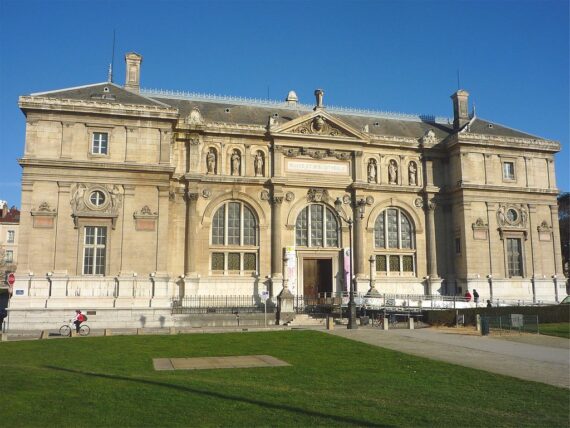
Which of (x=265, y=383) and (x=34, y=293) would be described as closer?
(x=265, y=383)

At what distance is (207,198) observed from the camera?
1460 inches

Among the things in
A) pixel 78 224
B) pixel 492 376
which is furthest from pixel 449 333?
pixel 78 224

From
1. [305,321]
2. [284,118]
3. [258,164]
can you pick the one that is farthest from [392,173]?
[305,321]

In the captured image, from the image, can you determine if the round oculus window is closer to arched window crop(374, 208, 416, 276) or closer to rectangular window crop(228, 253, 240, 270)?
rectangular window crop(228, 253, 240, 270)

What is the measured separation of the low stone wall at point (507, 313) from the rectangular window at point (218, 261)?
14.4m

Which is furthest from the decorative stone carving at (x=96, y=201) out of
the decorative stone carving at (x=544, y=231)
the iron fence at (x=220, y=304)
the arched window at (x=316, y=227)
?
the decorative stone carving at (x=544, y=231)

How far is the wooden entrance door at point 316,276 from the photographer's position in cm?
3884

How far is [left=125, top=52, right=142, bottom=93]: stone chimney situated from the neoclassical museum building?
105 millimetres

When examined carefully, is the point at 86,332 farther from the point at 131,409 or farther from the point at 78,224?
the point at 131,409

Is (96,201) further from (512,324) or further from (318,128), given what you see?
(512,324)

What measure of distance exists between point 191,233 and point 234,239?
10.6ft

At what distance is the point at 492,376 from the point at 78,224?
25.8 metres

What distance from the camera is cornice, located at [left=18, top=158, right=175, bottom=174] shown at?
104 feet

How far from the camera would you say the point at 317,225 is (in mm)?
39438
